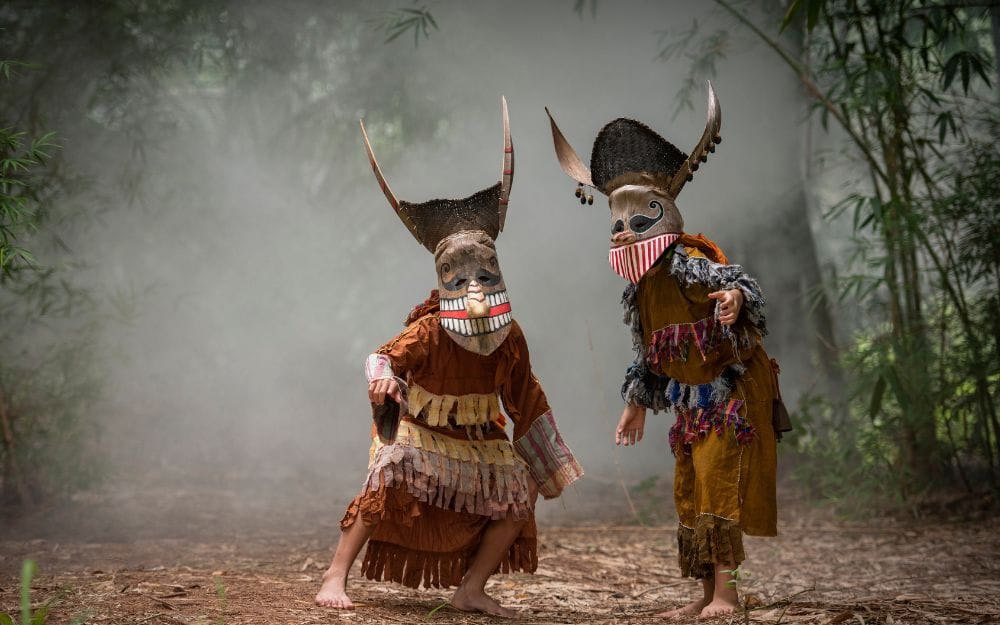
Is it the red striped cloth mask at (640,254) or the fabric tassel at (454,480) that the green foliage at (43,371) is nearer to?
the fabric tassel at (454,480)

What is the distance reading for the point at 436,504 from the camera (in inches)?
118

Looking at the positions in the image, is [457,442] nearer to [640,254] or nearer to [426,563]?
[426,563]

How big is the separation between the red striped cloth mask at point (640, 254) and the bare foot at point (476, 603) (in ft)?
3.89

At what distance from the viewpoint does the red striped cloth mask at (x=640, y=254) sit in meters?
2.96

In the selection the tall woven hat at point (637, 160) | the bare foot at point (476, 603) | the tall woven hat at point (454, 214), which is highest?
the tall woven hat at point (637, 160)

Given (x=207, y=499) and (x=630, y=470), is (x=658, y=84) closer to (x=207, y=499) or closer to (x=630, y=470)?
(x=630, y=470)

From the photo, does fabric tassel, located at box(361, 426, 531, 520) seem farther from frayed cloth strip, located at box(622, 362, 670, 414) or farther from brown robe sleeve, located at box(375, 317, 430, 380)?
frayed cloth strip, located at box(622, 362, 670, 414)

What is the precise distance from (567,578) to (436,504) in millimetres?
1144

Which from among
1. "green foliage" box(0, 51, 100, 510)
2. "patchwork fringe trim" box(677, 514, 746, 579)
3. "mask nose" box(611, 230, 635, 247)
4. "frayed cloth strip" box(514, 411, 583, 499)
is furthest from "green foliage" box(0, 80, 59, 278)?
"patchwork fringe trim" box(677, 514, 746, 579)

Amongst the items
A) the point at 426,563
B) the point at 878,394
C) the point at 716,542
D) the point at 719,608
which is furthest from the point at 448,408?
the point at 878,394

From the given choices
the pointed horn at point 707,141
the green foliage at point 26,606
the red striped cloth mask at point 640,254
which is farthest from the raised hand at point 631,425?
the green foliage at point 26,606

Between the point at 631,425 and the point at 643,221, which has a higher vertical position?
the point at 643,221

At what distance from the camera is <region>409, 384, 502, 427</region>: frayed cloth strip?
303 centimetres

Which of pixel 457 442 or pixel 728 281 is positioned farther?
pixel 457 442
